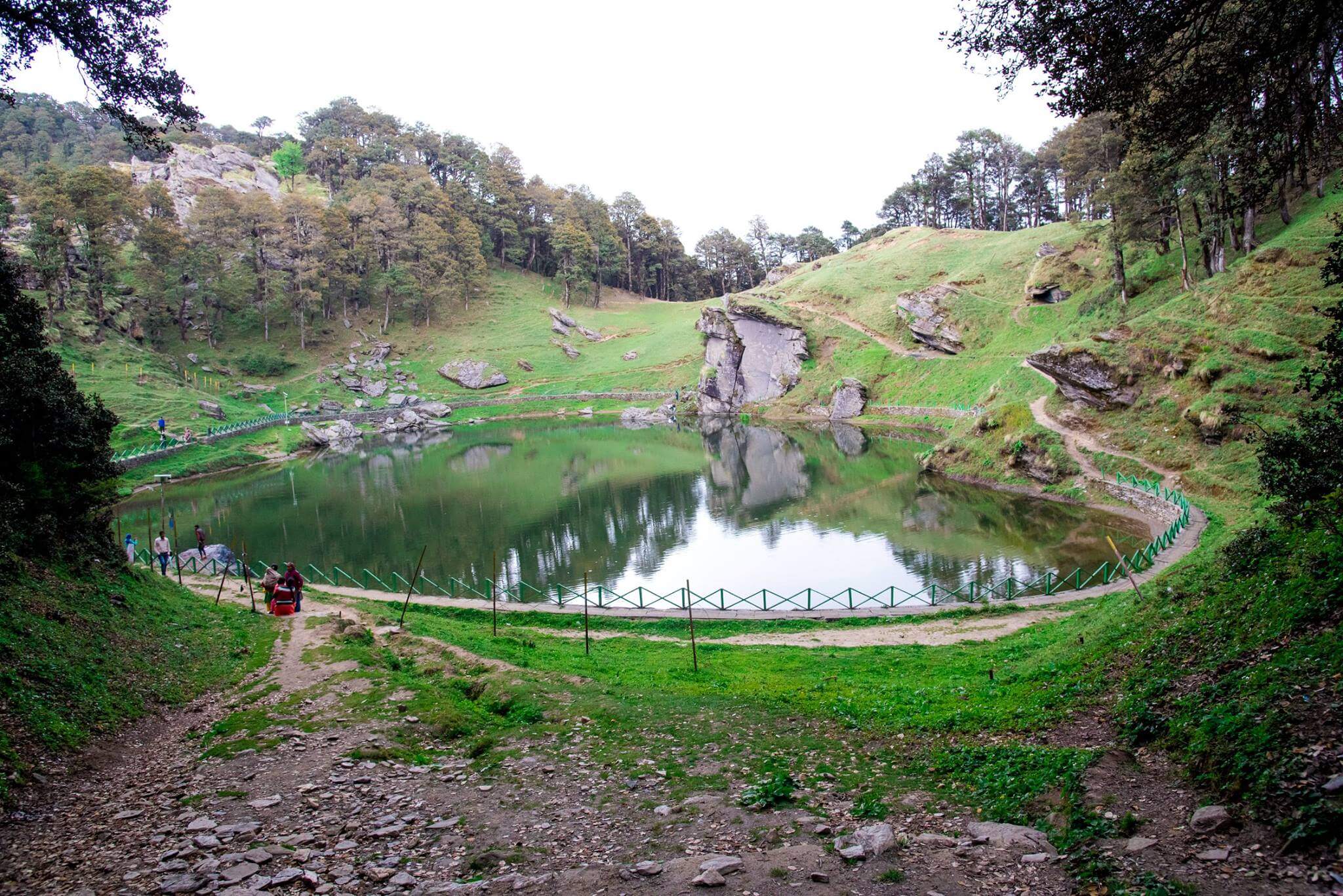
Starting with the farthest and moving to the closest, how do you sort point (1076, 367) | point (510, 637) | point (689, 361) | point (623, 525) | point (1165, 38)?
point (689, 361) < point (1076, 367) < point (623, 525) < point (510, 637) < point (1165, 38)

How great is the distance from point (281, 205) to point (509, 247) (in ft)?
118

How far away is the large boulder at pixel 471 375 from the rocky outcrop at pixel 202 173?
36.1 meters

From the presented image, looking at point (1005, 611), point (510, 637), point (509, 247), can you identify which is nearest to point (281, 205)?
point (509, 247)

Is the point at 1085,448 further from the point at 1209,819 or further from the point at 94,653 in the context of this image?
the point at 94,653

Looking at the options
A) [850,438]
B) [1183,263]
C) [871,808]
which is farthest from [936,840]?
[850,438]

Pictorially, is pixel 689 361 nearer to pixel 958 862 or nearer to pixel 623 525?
pixel 623 525

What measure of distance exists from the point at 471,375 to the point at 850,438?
5150cm

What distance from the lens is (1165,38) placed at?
29.1 ft

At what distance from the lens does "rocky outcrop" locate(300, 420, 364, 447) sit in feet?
204

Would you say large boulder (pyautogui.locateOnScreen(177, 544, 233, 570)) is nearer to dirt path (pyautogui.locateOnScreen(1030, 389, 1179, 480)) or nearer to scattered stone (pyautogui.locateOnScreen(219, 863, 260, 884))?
scattered stone (pyautogui.locateOnScreen(219, 863, 260, 884))

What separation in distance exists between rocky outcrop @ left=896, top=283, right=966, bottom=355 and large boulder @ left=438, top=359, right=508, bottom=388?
162ft

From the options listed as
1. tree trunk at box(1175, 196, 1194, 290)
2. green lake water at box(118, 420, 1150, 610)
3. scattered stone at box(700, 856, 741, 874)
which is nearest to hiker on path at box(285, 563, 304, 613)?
green lake water at box(118, 420, 1150, 610)

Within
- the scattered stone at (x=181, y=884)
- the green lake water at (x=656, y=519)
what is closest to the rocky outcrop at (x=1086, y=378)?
the green lake water at (x=656, y=519)

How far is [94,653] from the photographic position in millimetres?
11461
